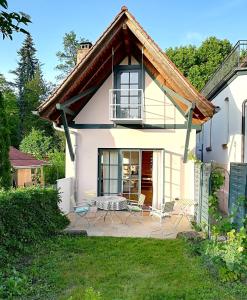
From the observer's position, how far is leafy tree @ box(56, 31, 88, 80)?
160 ft

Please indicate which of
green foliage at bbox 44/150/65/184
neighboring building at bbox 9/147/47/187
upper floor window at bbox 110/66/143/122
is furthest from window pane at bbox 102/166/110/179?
green foliage at bbox 44/150/65/184

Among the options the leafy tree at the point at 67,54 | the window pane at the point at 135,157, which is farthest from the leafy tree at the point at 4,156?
the leafy tree at the point at 67,54

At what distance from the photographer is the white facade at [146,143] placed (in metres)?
13.1

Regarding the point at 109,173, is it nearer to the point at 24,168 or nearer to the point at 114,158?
the point at 114,158

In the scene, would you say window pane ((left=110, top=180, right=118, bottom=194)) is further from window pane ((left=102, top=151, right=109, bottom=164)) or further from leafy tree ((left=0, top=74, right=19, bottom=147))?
leafy tree ((left=0, top=74, right=19, bottom=147))

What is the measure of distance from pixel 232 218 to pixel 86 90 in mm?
7774

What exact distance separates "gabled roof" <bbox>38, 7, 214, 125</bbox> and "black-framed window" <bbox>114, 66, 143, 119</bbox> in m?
0.37

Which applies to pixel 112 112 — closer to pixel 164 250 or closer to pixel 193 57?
pixel 164 250

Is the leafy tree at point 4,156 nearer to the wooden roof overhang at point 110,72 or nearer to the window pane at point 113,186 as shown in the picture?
the wooden roof overhang at point 110,72

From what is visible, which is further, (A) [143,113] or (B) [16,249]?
(A) [143,113]

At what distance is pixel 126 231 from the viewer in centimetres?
1003

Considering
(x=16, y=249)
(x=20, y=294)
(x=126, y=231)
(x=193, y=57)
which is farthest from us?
(x=193, y=57)

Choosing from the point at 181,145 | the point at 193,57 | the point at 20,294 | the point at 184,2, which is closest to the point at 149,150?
the point at 181,145

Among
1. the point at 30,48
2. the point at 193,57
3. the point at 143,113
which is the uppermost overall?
the point at 30,48
